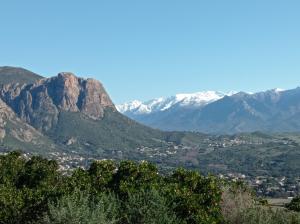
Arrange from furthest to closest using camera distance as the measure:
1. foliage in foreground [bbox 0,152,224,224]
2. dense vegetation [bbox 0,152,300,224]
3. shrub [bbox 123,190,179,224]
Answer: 1. shrub [bbox 123,190,179,224]
2. dense vegetation [bbox 0,152,300,224]
3. foliage in foreground [bbox 0,152,224,224]

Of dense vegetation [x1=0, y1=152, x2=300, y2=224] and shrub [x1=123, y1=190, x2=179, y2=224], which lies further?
shrub [x1=123, y1=190, x2=179, y2=224]

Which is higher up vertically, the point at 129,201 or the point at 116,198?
the point at 129,201

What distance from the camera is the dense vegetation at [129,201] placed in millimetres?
39300

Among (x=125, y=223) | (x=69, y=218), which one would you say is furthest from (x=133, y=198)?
(x=69, y=218)

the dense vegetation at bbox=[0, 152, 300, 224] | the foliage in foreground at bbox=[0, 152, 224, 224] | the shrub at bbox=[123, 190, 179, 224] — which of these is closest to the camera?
the foliage in foreground at bbox=[0, 152, 224, 224]

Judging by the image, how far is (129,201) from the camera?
43250 millimetres

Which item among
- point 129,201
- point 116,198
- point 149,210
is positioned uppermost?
point 129,201

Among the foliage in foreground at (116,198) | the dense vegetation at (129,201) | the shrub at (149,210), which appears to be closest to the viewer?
the foliage in foreground at (116,198)

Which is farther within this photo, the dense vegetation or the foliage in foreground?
the dense vegetation

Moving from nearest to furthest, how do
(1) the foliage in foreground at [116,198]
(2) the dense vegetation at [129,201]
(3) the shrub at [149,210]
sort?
(1) the foliage in foreground at [116,198]
(2) the dense vegetation at [129,201]
(3) the shrub at [149,210]

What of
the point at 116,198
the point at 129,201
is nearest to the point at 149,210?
the point at 129,201

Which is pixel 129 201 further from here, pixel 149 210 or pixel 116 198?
pixel 116 198

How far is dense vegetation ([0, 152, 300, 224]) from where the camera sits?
1547 inches

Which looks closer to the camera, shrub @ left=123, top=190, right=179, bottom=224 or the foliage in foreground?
the foliage in foreground
